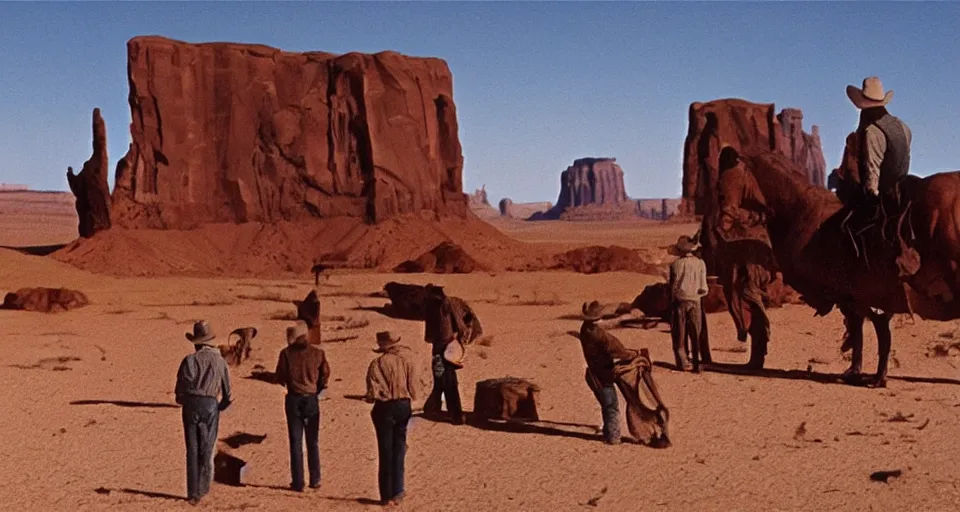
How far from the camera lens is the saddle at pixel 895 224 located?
13.6 meters

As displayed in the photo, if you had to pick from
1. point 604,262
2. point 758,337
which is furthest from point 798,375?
point 604,262

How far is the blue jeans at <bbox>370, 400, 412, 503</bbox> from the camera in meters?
9.53

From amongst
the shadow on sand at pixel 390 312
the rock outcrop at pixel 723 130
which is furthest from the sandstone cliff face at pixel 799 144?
the shadow on sand at pixel 390 312

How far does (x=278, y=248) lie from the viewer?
49906 mm

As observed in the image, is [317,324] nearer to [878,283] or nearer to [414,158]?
[878,283]

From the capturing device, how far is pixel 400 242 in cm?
5003

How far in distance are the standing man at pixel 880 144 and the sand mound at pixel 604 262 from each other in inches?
1193

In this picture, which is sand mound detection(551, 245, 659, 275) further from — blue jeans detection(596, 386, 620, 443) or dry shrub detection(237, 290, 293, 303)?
blue jeans detection(596, 386, 620, 443)

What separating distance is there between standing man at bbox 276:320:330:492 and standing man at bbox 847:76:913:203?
25.3ft

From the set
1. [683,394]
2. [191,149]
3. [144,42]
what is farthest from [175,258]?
[683,394]

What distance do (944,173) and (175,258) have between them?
127ft

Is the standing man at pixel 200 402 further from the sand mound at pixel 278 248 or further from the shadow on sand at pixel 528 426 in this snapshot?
the sand mound at pixel 278 248

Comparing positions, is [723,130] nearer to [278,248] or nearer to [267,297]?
[278,248]

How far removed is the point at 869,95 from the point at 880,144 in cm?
63
